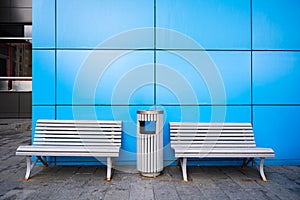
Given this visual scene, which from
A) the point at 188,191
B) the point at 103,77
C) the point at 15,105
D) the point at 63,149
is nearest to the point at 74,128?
the point at 63,149

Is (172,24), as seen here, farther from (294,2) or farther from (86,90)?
(294,2)

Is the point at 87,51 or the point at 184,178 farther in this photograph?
the point at 87,51

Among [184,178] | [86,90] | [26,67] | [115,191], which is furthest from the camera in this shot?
[26,67]

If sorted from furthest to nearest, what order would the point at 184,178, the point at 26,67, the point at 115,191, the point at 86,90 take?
1. the point at 26,67
2. the point at 86,90
3. the point at 184,178
4. the point at 115,191

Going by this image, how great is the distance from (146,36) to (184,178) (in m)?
2.73

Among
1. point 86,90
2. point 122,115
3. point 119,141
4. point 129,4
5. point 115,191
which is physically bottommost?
point 115,191

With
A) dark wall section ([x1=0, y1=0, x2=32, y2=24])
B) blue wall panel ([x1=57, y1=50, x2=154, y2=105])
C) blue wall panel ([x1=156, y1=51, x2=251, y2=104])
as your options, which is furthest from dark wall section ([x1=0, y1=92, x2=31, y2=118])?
blue wall panel ([x1=156, y1=51, x2=251, y2=104])

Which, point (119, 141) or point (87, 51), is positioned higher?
point (87, 51)

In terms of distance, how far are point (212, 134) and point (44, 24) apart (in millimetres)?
3845

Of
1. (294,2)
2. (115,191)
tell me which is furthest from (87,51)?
(294,2)

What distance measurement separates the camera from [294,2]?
480 centimetres

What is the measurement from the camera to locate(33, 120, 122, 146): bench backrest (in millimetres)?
4336

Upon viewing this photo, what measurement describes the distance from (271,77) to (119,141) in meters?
3.24

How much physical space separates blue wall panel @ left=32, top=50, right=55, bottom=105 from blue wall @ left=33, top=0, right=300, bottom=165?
0.02 metres
